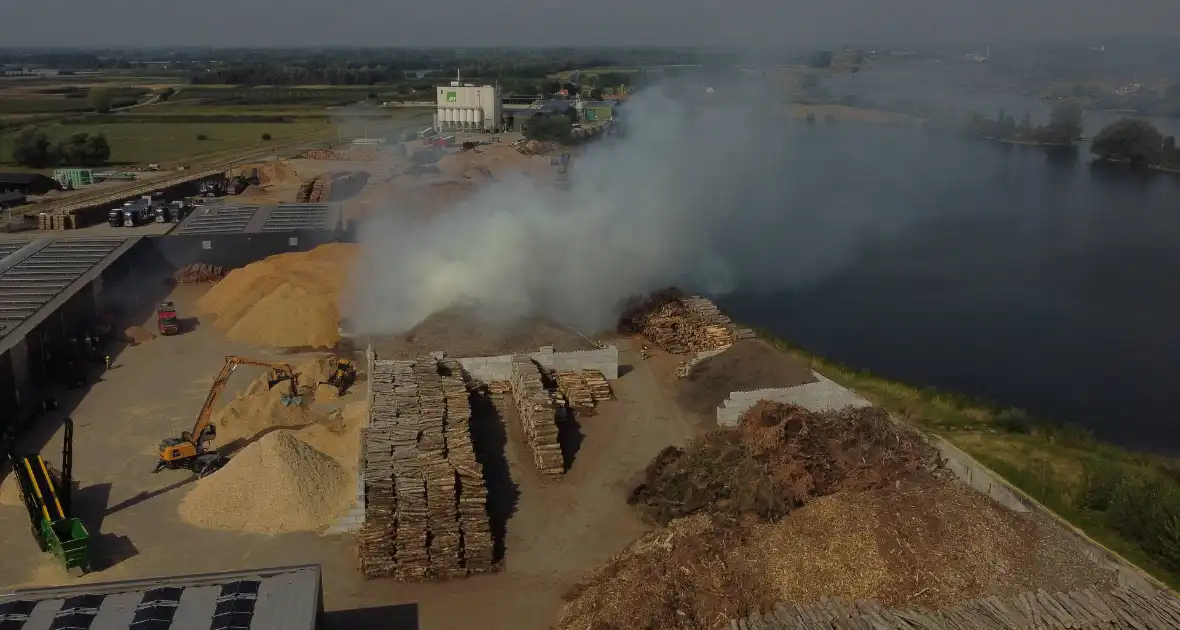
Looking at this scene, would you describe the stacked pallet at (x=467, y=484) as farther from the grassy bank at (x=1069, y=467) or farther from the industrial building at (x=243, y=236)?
the industrial building at (x=243, y=236)

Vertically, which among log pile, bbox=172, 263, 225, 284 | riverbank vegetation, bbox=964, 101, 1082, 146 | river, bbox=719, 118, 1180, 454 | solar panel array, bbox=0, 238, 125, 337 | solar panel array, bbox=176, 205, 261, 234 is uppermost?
riverbank vegetation, bbox=964, 101, 1082, 146

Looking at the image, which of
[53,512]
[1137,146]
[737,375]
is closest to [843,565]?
[737,375]

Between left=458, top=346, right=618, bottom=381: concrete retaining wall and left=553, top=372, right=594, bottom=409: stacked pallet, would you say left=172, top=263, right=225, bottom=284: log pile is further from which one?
left=553, top=372, right=594, bottom=409: stacked pallet

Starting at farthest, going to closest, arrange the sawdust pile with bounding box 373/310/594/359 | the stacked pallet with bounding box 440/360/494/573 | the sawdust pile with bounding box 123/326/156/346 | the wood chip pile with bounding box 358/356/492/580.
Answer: the sawdust pile with bounding box 123/326/156/346, the sawdust pile with bounding box 373/310/594/359, the stacked pallet with bounding box 440/360/494/573, the wood chip pile with bounding box 358/356/492/580

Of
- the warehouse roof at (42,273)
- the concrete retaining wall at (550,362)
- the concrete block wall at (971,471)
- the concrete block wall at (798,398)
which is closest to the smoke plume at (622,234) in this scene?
the concrete retaining wall at (550,362)

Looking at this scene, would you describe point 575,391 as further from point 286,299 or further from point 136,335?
point 136,335

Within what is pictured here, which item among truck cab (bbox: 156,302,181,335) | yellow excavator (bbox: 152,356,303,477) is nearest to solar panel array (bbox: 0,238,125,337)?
truck cab (bbox: 156,302,181,335)
